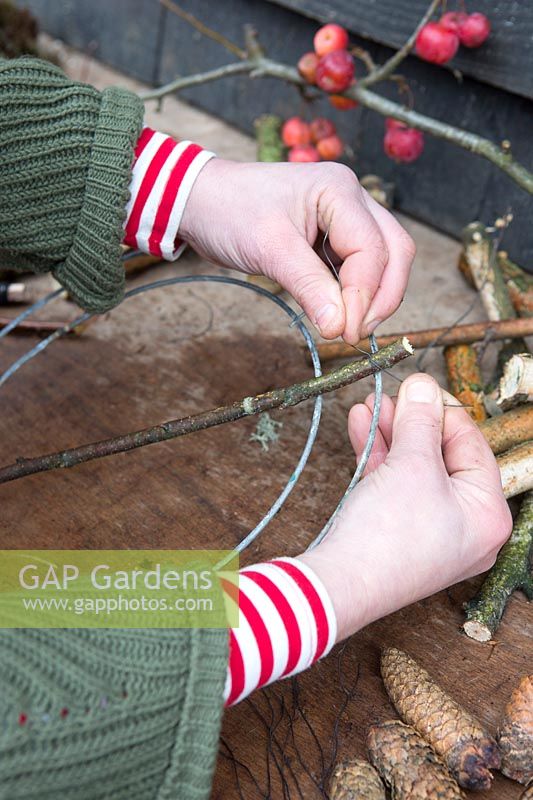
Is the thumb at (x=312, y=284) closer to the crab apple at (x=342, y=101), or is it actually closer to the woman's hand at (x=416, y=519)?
the woman's hand at (x=416, y=519)

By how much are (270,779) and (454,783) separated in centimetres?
20

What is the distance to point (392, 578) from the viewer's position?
96 centimetres

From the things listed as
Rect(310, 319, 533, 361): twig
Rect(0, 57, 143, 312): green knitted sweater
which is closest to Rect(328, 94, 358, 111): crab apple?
Rect(310, 319, 533, 361): twig

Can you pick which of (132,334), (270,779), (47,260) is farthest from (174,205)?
(270,779)

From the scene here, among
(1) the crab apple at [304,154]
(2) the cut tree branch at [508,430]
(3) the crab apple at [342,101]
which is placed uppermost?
(3) the crab apple at [342,101]

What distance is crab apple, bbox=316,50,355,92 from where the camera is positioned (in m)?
1.84

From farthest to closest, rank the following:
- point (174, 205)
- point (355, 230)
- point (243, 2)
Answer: point (243, 2) → point (174, 205) → point (355, 230)

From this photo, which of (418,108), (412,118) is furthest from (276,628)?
(418,108)

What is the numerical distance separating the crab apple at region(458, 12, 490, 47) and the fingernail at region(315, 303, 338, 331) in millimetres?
972

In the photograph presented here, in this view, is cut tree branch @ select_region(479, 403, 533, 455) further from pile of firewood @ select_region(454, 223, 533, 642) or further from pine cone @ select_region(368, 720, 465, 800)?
pine cone @ select_region(368, 720, 465, 800)

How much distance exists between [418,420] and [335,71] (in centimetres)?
105

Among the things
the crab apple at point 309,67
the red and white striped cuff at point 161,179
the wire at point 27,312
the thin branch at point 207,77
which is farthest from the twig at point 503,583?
the thin branch at point 207,77

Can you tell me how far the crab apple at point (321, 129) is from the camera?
81.7 inches

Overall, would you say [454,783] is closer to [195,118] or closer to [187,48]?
[195,118]
